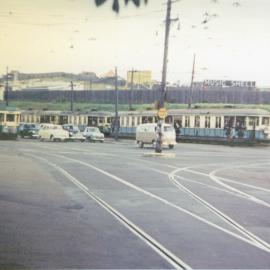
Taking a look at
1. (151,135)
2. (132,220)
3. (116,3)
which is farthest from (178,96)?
(116,3)

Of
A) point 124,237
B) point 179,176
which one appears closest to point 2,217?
point 124,237

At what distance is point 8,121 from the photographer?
44219 millimetres

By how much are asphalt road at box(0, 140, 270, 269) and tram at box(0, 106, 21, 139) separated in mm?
27202

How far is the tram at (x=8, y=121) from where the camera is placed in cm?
4316

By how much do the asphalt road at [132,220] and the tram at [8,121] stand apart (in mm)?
27202

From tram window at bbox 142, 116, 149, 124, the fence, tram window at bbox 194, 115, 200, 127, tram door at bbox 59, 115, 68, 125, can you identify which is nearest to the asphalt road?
tram window at bbox 194, 115, 200, 127

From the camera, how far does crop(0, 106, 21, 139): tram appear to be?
43156mm

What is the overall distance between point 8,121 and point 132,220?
1441 inches

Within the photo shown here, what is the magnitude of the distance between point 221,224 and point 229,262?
250 centimetres

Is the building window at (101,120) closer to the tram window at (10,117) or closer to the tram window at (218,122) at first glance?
the tram window at (10,117)

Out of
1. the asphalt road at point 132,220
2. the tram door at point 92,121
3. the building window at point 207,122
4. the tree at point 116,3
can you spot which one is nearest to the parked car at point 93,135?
the building window at point 207,122

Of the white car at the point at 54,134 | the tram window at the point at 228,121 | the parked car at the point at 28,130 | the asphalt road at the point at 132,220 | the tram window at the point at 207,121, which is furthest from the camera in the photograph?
the parked car at the point at 28,130

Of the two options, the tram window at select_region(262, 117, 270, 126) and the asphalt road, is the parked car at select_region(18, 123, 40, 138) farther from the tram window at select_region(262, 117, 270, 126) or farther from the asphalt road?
the asphalt road

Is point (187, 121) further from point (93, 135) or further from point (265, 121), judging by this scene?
point (93, 135)
